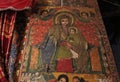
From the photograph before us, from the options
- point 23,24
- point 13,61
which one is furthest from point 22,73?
point 23,24

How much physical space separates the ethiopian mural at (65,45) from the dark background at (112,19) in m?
1.41

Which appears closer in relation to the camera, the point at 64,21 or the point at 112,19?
the point at 64,21

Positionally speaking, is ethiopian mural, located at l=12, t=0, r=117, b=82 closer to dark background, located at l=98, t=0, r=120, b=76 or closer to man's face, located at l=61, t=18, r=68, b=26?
man's face, located at l=61, t=18, r=68, b=26

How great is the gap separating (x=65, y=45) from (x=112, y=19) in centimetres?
298

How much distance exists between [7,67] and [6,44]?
1.89 ft

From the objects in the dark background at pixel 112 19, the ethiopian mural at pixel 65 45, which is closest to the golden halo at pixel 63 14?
the ethiopian mural at pixel 65 45

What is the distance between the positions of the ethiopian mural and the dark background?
1412mm

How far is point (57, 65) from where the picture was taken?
564 centimetres

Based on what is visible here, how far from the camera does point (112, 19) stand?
27.5 ft

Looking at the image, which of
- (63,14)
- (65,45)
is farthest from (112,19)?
(65,45)

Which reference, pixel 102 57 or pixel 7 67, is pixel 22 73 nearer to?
pixel 7 67

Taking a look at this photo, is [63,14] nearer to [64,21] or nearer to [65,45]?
[64,21]

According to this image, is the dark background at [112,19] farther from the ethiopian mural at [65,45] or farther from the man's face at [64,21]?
the man's face at [64,21]

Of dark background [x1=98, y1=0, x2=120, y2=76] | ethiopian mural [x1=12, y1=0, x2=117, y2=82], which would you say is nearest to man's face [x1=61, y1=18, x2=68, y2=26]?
ethiopian mural [x1=12, y1=0, x2=117, y2=82]
